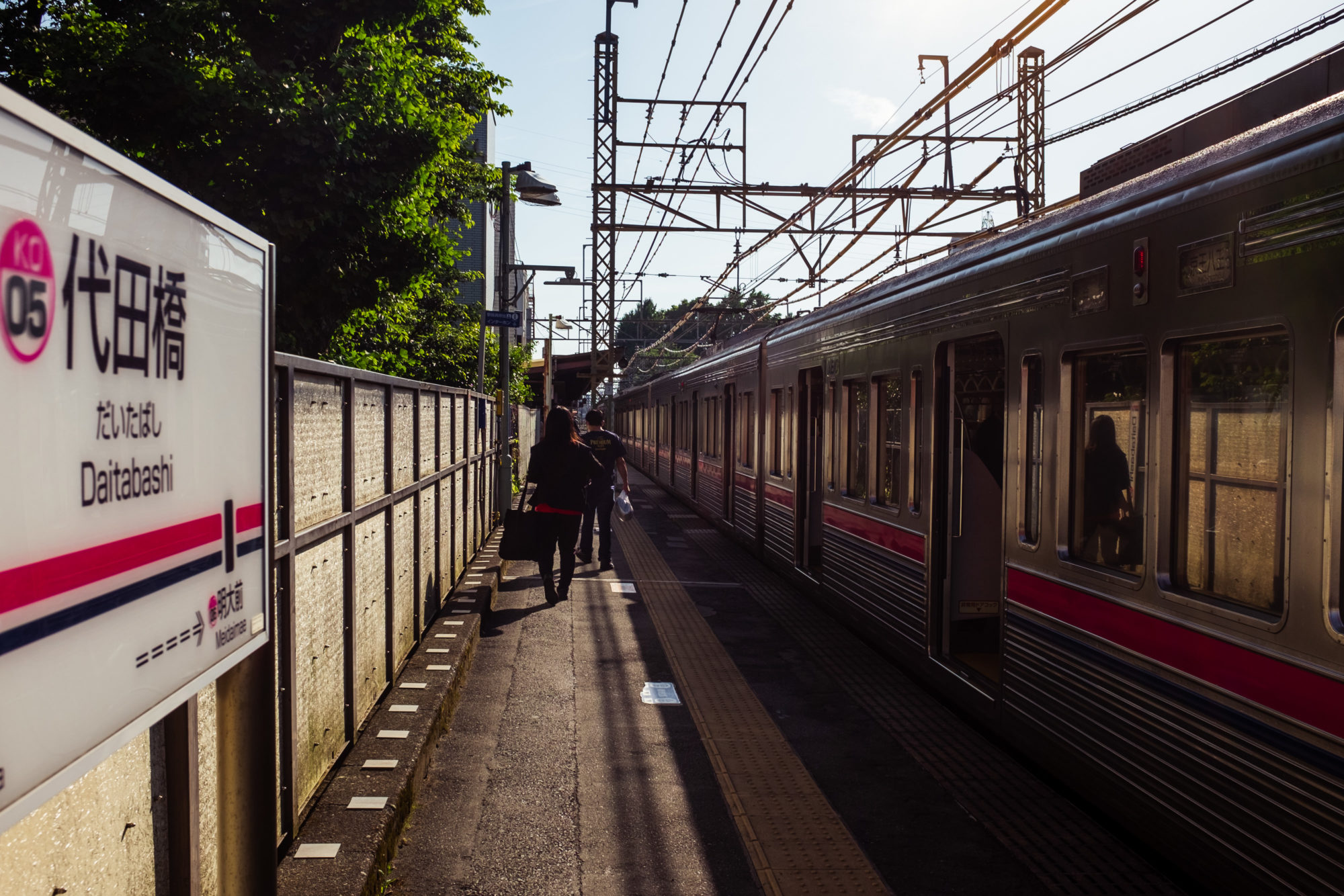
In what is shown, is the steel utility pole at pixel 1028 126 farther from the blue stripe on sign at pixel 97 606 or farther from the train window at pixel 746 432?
the blue stripe on sign at pixel 97 606

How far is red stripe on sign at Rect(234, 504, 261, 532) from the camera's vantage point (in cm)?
232

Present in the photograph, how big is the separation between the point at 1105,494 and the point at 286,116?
8.87 meters

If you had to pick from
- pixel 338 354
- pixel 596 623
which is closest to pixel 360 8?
pixel 338 354

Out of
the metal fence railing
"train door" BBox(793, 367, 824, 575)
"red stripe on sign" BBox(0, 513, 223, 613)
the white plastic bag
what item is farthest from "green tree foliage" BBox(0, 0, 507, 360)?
"red stripe on sign" BBox(0, 513, 223, 613)

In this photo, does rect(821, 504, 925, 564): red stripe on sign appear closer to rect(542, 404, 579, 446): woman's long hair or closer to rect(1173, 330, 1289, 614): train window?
rect(542, 404, 579, 446): woman's long hair

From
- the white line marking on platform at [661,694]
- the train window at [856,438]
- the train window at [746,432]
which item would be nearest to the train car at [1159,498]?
the train window at [856,438]

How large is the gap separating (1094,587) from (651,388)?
76.4 feet

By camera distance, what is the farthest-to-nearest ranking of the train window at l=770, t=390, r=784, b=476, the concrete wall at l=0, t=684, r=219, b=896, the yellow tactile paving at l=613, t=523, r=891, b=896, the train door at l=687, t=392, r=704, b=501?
the train door at l=687, t=392, r=704, b=501
the train window at l=770, t=390, r=784, b=476
the yellow tactile paving at l=613, t=523, r=891, b=896
the concrete wall at l=0, t=684, r=219, b=896

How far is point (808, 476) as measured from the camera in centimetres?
1059

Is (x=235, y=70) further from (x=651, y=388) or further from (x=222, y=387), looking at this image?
(x=651, y=388)

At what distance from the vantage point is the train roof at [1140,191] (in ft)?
11.3

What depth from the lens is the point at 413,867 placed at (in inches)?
164

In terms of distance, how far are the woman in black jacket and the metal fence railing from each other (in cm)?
168

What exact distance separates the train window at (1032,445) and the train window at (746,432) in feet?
26.4
